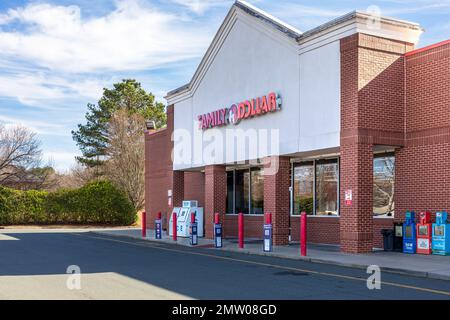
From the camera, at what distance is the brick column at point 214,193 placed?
1000 inches

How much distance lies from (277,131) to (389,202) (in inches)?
190

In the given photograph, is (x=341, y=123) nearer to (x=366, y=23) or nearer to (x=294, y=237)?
(x=366, y=23)

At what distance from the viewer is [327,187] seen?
873 inches

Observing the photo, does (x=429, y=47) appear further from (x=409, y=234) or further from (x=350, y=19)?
(x=409, y=234)

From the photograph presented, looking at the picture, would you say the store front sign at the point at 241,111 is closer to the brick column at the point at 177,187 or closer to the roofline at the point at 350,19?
the roofline at the point at 350,19

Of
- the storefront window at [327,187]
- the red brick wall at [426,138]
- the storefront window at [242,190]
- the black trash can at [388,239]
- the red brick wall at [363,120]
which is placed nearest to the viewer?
the red brick wall at [426,138]

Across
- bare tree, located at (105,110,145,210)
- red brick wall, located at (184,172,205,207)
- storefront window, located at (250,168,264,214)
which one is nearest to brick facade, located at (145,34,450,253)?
storefront window, located at (250,168,264,214)

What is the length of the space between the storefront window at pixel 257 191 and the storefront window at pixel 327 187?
4.37 m

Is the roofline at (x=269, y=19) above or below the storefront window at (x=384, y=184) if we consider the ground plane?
above

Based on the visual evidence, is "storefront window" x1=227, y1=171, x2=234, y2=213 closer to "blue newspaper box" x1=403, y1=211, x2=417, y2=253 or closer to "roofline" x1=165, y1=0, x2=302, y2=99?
"roofline" x1=165, y1=0, x2=302, y2=99

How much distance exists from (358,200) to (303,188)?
6.22 metres

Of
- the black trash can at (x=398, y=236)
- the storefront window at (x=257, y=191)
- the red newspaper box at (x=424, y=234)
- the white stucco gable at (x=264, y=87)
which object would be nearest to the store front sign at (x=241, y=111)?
the white stucco gable at (x=264, y=87)

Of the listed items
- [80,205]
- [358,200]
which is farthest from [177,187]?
[80,205]

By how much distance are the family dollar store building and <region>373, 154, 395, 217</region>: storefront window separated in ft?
0.12
